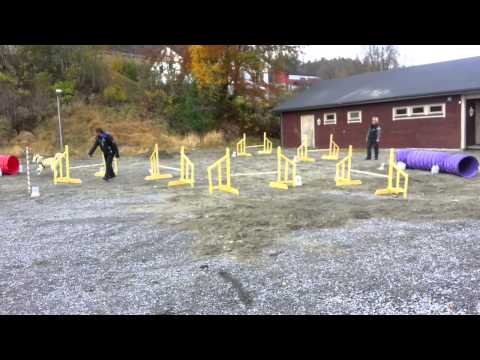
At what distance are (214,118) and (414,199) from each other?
22588 millimetres

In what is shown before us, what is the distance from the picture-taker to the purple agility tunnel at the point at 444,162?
1116 centimetres

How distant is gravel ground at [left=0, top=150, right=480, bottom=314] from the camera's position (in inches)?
147

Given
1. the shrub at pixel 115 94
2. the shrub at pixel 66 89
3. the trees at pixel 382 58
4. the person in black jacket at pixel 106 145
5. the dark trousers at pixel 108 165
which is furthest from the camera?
the trees at pixel 382 58

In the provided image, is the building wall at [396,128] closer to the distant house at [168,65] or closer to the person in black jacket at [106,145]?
the distant house at [168,65]

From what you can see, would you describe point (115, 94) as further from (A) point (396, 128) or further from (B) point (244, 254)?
(B) point (244, 254)

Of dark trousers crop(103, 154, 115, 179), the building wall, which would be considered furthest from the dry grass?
dark trousers crop(103, 154, 115, 179)

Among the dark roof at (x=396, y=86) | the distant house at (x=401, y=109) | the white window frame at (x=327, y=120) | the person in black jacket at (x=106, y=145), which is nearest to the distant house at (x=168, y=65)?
the dark roof at (x=396, y=86)

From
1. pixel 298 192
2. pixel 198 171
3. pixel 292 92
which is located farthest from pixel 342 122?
pixel 298 192

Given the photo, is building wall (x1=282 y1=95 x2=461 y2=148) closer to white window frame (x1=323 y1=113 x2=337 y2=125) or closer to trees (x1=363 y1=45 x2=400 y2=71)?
white window frame (x1=323 y1=113 x2=337 y2=125)

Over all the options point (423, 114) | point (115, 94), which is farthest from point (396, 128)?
point (115, 94)

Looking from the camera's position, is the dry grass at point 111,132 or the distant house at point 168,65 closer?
the dry grass at point 111,132

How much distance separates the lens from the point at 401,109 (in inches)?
799

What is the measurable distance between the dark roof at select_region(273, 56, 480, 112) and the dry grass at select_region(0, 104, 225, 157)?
6654mm

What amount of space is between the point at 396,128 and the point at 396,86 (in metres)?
2.50
